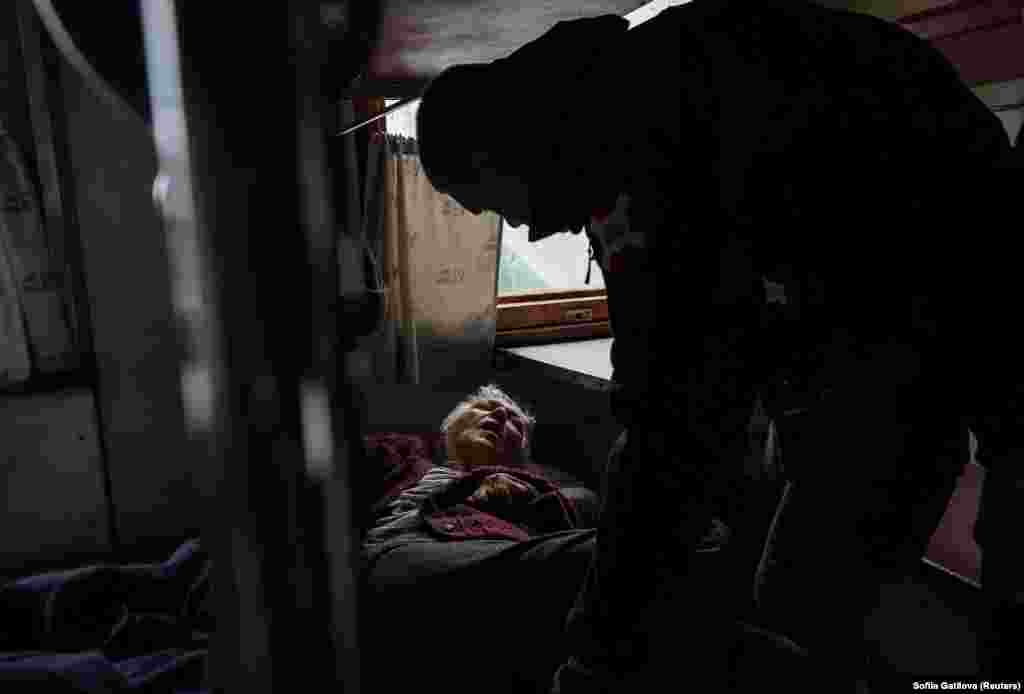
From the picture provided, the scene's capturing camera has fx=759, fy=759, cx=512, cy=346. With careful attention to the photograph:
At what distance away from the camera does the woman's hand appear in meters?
1.54

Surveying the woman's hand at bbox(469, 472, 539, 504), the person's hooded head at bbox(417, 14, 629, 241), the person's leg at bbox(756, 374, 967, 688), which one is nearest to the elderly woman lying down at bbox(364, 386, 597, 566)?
the woman's hand at bbox(469, 472, 539, 504)

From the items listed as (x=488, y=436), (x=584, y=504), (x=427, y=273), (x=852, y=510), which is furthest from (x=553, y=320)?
(x=852, y=510)

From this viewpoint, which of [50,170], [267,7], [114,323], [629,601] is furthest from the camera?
[114,323]

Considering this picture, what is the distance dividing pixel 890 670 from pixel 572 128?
0.97 meters

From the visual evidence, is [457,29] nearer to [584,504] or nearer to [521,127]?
[521,127]

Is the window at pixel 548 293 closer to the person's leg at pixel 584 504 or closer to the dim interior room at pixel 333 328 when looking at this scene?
the dim interior room at pixel 333 328

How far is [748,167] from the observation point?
0.72m

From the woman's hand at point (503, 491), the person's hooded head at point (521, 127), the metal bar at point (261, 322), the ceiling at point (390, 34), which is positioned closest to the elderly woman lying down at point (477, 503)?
the woman's hand at point (503, 491)

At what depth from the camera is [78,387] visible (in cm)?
199

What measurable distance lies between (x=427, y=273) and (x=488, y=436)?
72 cm

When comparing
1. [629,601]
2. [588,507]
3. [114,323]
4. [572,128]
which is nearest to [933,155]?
[572,128]

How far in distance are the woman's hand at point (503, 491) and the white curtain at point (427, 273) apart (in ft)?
2.70

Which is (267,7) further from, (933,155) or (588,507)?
(588,507)

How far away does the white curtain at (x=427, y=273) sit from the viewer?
91.2 inches
